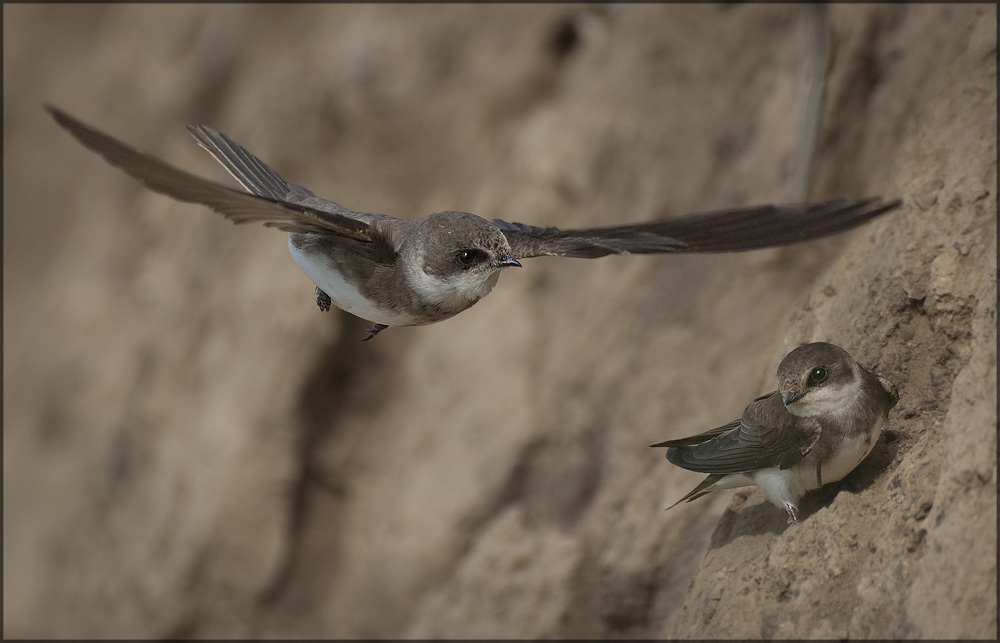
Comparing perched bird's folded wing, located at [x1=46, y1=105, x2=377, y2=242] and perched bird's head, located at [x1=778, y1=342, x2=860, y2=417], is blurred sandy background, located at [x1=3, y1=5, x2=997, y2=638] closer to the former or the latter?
perched bird's head, located at [x1=778, y1=342, x2=860, y2=417]

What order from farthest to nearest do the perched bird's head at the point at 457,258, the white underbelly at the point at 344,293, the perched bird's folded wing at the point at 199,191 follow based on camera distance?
the white underbelly at the point at 344,293 → the perched bird's head at the point at 457,258 → the perched bird's folded wing at the point at 199,191

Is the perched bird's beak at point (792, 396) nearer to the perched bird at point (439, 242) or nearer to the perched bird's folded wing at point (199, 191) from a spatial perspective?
the perched bird at point (439, 242)

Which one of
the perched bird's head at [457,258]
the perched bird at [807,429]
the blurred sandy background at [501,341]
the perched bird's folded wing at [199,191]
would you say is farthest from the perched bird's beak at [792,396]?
the perched bird's folded wing at [199,191]

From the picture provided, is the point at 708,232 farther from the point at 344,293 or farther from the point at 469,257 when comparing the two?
the point at 344,293

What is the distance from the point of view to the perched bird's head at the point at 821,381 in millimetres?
2521

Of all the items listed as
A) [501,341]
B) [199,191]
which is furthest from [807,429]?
[501,341]

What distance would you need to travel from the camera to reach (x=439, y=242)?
2734 millimetres

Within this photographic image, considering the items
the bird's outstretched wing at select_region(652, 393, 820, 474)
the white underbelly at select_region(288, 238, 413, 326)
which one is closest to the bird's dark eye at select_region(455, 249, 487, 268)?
the white underbelly at select_region(288, 238, 413, 326)

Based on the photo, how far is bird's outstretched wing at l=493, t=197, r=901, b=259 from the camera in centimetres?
248

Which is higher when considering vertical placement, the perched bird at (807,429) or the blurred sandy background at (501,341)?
the blurred sandy background at (501,341)

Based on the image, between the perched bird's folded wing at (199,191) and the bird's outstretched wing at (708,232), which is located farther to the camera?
the bird's outstretched wing at (708,232)

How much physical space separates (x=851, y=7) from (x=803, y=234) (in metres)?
3.32

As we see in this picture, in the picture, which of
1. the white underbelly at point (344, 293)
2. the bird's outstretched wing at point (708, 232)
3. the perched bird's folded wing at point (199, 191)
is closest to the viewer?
the perched bird's folded wing at point (199, 191)

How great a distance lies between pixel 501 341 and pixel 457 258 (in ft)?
13.5
